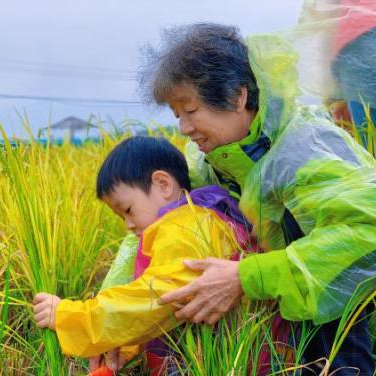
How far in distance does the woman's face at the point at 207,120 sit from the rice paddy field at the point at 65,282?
35 cm

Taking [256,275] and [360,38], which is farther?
[360,38]

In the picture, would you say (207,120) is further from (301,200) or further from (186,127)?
(301,200)

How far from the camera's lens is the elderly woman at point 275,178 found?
5.01 ft

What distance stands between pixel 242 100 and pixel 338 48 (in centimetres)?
46

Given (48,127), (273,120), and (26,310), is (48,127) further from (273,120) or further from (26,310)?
(273,120)

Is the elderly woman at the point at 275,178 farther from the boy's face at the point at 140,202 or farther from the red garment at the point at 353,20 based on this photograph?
the red garment at the point at 353,20

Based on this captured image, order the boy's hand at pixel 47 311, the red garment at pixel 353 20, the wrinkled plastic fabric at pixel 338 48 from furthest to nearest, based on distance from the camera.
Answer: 1. the red garment at pixel 353 20
2. the wrinkled plastic fabric at pixel 338 48
3. the boy's hand at pixel 47 311

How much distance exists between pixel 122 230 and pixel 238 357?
1135 mm

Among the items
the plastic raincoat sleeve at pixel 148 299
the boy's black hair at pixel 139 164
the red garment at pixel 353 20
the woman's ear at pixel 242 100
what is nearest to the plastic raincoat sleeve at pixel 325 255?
the plastic raincoat sleeve at pixel 148 299

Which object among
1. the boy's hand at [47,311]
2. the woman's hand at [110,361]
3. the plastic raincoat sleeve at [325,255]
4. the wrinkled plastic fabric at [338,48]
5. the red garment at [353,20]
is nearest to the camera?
the plastic raincoat sleeve at [325,255]

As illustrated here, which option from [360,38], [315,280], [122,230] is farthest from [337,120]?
[315,280]

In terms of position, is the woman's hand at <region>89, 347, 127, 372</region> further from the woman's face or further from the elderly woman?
the woman's face

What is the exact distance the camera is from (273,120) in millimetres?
1665

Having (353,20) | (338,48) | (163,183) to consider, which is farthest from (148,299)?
(353,20)
